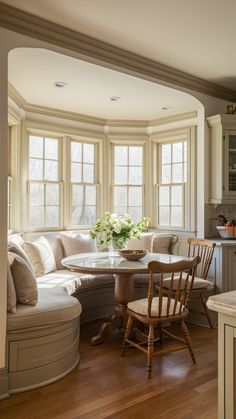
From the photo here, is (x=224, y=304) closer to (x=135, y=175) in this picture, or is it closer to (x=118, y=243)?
(x=118, y=243)

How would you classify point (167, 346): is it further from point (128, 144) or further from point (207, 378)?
point (128, 144)

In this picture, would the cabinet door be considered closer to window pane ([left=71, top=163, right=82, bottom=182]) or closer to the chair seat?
the chair seat

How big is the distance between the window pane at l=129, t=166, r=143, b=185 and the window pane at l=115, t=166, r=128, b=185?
8cm

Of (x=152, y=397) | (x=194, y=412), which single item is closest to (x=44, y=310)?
(x=152, y=397)

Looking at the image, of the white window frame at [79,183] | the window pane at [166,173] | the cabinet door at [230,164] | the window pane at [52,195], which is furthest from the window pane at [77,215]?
the cabinet door at [230,164]

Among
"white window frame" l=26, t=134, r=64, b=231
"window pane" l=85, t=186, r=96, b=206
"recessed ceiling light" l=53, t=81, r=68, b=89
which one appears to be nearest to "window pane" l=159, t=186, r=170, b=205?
"window pane" l=85, t=186, r=96, b=206

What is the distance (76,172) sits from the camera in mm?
4969

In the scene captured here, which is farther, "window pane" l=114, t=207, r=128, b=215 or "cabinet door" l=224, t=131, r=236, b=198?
"window pane" l=114, t=207, r=128, b=215

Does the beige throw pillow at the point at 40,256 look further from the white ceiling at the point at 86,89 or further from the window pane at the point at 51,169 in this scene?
the white ceiling at the point at 86,89

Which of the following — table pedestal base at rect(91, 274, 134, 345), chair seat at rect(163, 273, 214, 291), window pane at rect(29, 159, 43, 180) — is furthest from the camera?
window pane at rect(29, 159, 43, 180)

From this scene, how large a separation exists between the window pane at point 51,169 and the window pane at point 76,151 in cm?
28

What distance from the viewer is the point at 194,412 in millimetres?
2309

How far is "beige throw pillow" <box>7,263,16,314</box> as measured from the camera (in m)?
2.58

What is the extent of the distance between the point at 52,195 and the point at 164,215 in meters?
1.64
